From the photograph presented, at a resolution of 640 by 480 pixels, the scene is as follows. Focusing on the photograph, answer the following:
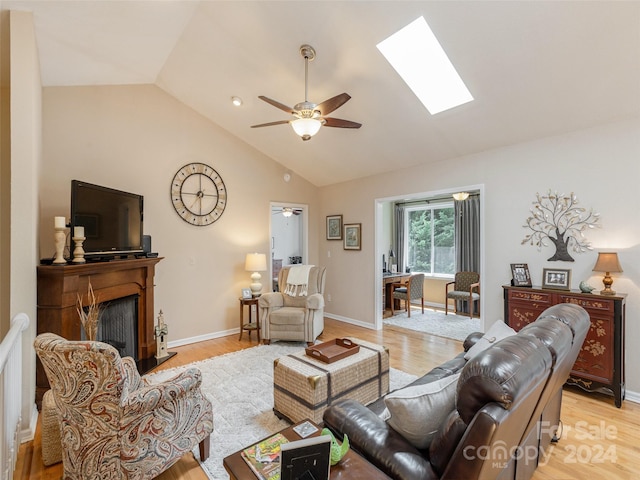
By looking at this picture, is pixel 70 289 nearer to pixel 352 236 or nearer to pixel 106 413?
pixel 106 413

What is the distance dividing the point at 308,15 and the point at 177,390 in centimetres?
306

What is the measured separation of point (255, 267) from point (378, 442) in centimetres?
360

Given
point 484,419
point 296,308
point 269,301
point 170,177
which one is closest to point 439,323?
point 296,308

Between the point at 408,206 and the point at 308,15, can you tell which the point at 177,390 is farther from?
the point at 408,206

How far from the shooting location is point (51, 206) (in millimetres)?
3359

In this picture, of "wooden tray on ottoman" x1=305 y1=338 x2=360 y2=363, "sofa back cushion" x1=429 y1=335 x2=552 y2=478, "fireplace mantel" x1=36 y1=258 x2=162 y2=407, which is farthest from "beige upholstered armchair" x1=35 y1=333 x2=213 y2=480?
"sofa back cushion" x1=429 y1=335 x2=552 y2=478

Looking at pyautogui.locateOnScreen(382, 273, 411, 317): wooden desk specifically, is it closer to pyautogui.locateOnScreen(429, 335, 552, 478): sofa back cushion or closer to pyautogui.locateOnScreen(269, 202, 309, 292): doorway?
pyautogui.locateOnScreen(269, 202, 309, 292): doorway

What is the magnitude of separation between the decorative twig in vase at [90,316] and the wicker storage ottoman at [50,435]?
661mm

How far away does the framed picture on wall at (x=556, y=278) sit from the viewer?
10.4ft

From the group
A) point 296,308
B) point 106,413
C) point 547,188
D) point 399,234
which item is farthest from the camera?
point 399,234

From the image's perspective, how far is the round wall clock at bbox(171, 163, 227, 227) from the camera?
4.32m

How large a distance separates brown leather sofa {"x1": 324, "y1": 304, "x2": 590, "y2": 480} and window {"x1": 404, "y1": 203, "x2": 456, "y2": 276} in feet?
17.9

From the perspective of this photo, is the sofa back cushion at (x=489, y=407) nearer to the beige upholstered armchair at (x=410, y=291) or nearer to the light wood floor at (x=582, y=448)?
the light wood floor at (x=582, y=448)

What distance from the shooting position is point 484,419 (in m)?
0.97
